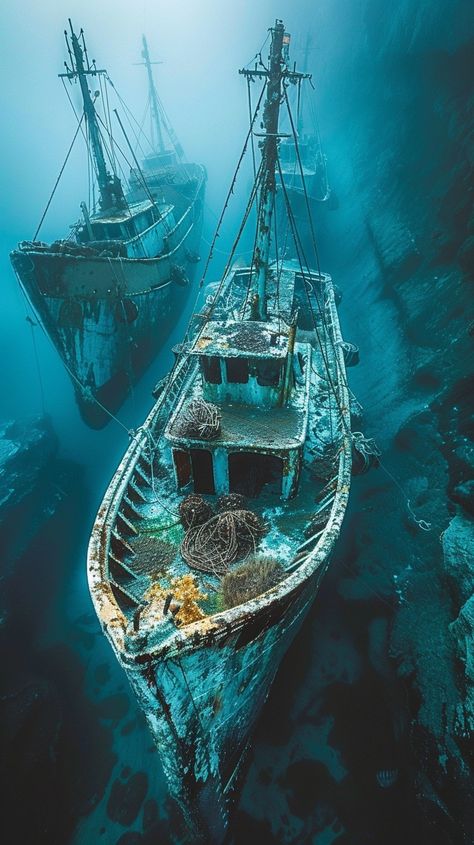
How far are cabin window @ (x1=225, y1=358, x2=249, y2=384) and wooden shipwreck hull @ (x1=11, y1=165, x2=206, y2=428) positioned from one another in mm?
8403

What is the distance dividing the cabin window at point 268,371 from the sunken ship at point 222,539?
3 cm

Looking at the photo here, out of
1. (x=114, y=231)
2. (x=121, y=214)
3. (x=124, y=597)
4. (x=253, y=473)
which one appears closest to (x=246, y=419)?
(x=253, y=473)

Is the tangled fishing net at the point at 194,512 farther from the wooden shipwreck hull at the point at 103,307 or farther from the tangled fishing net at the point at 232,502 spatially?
the wooden shipwreck hull at the point at 103,307

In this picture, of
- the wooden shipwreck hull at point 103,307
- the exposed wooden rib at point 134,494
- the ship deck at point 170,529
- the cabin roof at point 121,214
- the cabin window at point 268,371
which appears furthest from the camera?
the cabin roof at point 121,214

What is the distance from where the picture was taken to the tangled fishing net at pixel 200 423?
682 centimetres

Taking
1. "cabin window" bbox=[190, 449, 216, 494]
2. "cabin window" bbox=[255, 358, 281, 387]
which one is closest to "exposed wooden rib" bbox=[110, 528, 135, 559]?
"cabin window" bbox=[190, 449, 216, 494]

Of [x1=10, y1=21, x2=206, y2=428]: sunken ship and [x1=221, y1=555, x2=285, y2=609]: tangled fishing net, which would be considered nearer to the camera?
[x1=221, y1=555, x2=285, y2=609]: tangled fishing net

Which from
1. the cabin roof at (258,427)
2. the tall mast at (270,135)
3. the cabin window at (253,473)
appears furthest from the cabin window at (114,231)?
the cabin window at (253,473)

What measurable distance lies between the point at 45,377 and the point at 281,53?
18070mm

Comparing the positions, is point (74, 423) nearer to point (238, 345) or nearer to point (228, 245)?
point (238, 345)

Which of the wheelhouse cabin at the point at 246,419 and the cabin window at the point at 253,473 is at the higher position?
the wheelhouse cabin at the point at 246,419

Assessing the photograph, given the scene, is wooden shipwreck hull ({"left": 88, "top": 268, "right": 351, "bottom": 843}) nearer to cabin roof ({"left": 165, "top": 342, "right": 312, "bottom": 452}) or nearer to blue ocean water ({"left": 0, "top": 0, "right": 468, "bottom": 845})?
cabin roof ({"left": 165, "top": 342, "right": 312, "bottom": 452})

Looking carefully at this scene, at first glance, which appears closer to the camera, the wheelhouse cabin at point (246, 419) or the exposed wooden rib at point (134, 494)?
the wheelhouse cabin at point (246, 419)

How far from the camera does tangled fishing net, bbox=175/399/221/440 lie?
6.82 metres
